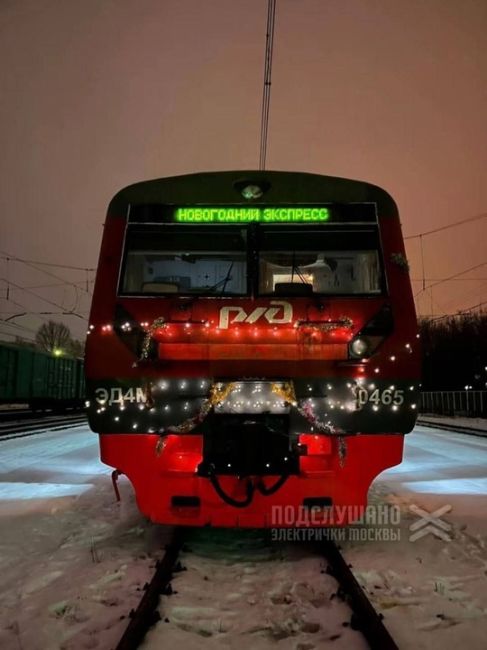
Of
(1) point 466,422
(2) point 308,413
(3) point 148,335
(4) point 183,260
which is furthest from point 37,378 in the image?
(2) point 308,413

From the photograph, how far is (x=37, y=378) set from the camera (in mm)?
30828

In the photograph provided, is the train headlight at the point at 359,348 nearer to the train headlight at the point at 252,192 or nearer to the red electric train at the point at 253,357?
the red electric train at the point at 253,357

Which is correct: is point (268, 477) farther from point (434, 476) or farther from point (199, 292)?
point (434, 476)

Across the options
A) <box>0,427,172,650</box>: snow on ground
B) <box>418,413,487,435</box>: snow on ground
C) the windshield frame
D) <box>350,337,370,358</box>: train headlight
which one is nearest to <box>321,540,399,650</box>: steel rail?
<box>0,427,172,650</box>: snow on ground

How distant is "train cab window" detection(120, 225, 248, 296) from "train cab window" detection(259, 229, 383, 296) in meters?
0.26

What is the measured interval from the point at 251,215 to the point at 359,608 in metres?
3.42

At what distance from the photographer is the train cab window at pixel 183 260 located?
17.3 feet

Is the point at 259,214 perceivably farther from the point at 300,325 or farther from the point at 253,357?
the point at 253,357

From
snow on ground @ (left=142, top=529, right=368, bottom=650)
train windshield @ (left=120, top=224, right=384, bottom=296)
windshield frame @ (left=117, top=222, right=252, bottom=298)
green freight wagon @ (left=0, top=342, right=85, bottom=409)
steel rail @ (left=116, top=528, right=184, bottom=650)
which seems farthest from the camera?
green freight wagon @ (left=0, top=342, right=85, bottom=409)

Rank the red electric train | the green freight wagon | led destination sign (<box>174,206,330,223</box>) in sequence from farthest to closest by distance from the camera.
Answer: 1. the green freight wagon
2. led destination sign (<box>174,206,330,223</box>)
3. the red electric train

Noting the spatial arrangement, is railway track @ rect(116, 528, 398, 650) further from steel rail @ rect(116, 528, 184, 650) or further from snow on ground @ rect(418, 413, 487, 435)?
snow on ground @ rect(418, 413, 487, 435)

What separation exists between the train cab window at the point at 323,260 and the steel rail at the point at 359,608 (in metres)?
2.32

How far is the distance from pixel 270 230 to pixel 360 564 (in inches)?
119

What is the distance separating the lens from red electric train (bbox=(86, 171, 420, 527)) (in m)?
4.57
